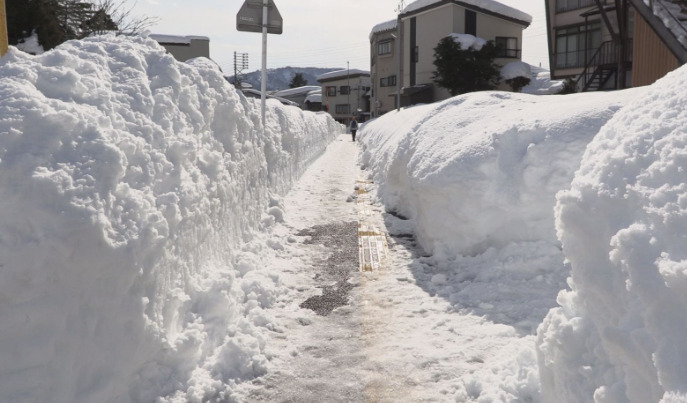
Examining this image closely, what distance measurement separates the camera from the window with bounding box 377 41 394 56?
165 ft

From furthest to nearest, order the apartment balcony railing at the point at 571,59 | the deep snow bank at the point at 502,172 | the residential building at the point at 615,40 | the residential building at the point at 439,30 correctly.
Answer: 1. the residential building at the point at 439,30
2. the apartment balcony railing at the point at 571,59
3. the residential building at the point at 615,40
4. the deep snow bank at the point at 502,172

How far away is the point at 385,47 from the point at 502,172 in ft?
157

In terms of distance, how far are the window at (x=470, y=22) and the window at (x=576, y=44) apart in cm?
1091

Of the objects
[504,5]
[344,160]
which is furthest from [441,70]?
[344,160]

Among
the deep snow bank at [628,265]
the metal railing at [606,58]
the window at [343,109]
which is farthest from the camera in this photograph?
the window at [343,109]

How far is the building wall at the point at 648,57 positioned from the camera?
1087 cm

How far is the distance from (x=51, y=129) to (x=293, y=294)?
2.78 meters

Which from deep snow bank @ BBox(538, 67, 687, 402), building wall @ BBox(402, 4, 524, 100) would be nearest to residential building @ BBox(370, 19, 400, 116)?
building wall @ BBox(402, 4, 524, 100)

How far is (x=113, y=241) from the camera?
114 inches

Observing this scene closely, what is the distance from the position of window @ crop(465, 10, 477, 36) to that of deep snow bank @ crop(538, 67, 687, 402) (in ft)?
125

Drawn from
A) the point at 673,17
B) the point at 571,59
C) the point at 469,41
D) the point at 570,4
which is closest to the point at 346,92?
the point at 469,41

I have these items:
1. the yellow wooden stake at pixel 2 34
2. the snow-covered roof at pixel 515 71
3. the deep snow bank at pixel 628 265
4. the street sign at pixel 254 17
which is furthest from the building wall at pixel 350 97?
the deep snow bank at pixel 628 265

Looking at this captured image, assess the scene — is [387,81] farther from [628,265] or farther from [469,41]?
[628,265]

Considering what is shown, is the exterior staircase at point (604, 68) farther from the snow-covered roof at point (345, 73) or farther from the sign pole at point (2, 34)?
the snow-covered roof at point (345, 73)
